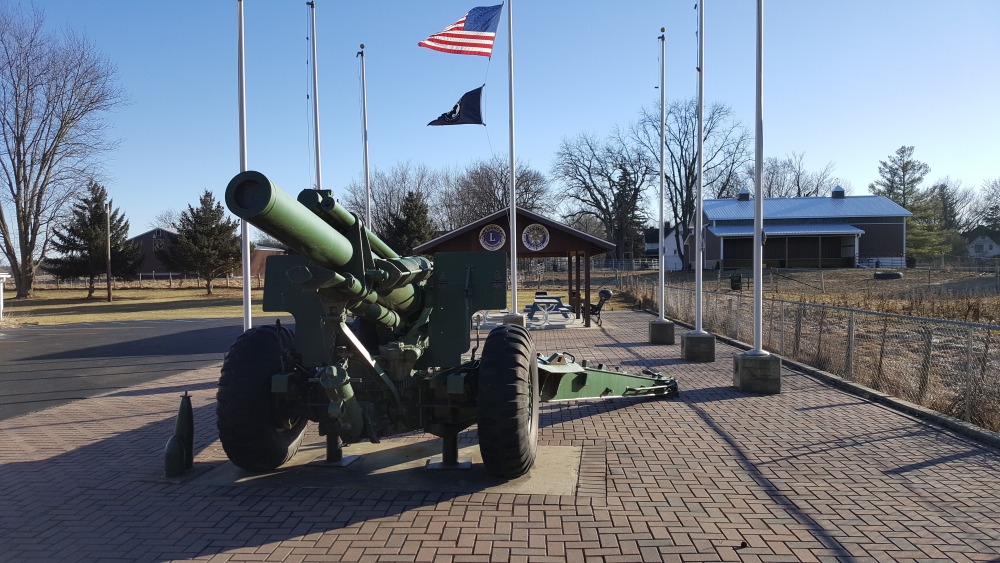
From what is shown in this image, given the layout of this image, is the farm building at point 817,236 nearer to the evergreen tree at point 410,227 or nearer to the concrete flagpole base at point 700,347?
the evergreen tree at point 410,227

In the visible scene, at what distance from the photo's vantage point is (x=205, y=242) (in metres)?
50.4

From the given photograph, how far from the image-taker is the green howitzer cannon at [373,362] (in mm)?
4641

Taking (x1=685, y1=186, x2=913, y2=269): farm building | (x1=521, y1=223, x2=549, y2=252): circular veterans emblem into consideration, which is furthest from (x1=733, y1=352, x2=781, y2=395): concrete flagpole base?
(x1=685, y1=186, x2=913, y2=269): farm building

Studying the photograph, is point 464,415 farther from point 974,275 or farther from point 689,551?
point 974,275

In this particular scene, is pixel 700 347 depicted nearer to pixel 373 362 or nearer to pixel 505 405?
pixel 505 405

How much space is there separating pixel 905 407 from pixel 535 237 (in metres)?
12.8

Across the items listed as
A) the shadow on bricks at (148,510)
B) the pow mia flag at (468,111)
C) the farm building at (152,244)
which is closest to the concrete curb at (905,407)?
the shadow on bricks at (148,510)

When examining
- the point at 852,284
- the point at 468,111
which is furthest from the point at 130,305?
the point at 852,284

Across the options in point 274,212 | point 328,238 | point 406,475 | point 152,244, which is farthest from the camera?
point 152,244

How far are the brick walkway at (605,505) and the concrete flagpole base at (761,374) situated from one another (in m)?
1.36

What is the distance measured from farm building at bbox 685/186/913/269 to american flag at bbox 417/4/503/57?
38979 mm

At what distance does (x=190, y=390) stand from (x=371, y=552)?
7.31 meters

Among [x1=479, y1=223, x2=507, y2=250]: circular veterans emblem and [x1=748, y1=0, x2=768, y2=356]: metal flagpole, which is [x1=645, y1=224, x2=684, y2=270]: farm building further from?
[x1=748, y1=0, x2=768, y2=356]: metal flagpole

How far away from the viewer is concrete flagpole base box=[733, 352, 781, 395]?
8.84 meters
